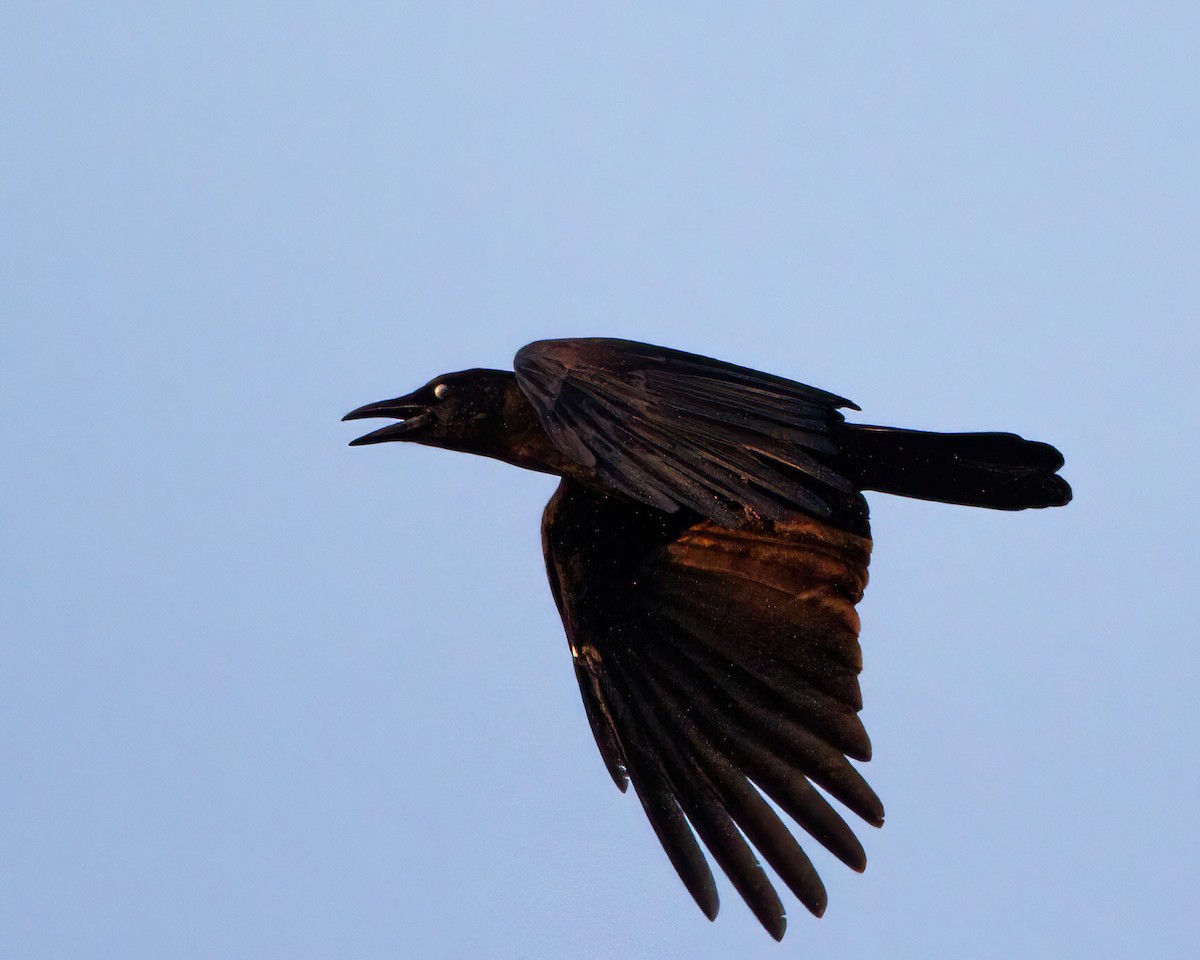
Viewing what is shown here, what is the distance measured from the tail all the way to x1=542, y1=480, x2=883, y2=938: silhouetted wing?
1.07ft

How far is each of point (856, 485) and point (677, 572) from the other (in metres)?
0.79

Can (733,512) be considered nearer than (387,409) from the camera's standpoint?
Yes

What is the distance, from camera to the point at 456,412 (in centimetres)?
645

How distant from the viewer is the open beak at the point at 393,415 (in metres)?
6.48

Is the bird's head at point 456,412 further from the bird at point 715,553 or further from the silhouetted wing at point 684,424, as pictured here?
the silhouetted wing at point 684,424

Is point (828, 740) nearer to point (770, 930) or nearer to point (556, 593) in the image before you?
point (770, 930)

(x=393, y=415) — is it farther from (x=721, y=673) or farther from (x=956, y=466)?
(x=956, y=466)

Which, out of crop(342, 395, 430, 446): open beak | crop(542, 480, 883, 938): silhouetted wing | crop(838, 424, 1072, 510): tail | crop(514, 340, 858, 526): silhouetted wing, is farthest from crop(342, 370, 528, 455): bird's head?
crop(838, 424, 1072, 510): tail

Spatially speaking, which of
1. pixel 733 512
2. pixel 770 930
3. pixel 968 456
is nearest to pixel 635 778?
pixel 770 930

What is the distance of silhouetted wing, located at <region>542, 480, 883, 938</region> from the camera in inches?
234

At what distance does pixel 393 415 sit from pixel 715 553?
1.34 metres

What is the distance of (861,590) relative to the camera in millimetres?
6348

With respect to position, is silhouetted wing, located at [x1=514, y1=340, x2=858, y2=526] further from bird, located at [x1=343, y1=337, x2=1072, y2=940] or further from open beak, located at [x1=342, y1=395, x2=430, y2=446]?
open beak, located at [x1=342, y1=395, x2=430, y2=446]

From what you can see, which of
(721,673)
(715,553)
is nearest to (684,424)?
(715,553)
